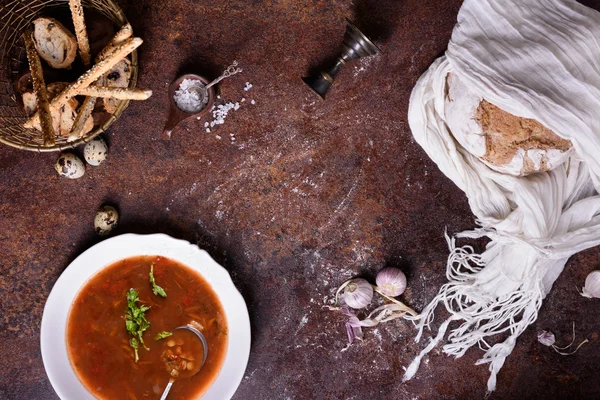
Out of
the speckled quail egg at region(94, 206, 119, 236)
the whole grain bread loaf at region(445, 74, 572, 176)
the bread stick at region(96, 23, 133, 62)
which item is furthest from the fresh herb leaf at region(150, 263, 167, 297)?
the whole grain bread loaf at region(445, 74, 572, 176)

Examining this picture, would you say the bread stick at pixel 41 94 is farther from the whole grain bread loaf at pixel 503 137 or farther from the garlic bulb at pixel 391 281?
the whole grain bread loaf at pixel 503 137

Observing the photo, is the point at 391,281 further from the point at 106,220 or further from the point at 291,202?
the point at 106,220

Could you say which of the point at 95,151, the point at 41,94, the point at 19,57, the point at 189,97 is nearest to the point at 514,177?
the point at 189,97

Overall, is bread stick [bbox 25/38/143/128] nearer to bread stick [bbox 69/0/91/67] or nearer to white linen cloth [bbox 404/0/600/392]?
bread stick [bbox 69/0/91/67]

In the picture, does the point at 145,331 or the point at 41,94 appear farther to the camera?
the point at 145,331

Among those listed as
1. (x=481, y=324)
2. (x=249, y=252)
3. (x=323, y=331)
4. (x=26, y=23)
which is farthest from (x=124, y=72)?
(x=481, y=324)
